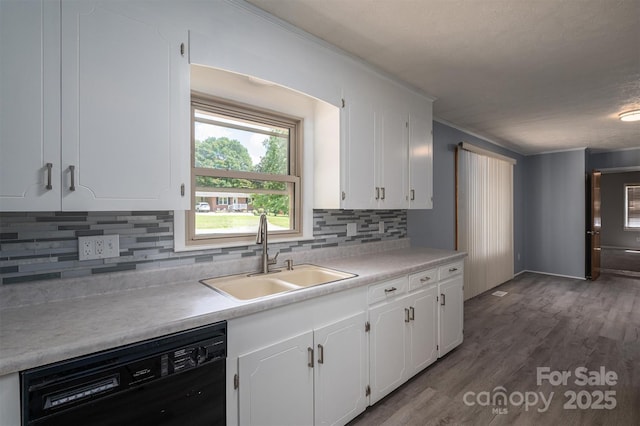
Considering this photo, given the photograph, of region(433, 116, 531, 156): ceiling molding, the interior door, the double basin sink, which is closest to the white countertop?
the double basin sink

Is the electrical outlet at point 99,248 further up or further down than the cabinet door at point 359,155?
further down

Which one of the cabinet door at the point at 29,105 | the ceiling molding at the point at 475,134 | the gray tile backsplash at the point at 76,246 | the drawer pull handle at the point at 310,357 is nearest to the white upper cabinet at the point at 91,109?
the cabinet door at the point at 29,105

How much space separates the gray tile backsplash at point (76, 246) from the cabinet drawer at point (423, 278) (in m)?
1.18

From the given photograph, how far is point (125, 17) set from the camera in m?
1.34

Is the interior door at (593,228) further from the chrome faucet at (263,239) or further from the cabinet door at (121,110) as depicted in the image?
the cabinet door at (121,110)

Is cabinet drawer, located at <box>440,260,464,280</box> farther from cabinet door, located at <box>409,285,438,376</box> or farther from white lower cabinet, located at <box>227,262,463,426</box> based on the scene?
cabinet door, located at <box>409,285,438,376</box>

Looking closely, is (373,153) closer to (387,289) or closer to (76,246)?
(387,289)

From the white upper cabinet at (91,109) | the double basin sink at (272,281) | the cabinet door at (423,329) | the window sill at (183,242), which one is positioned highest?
the white upper cabinet at (91,109)

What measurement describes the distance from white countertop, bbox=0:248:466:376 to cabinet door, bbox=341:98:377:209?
0.79 metres

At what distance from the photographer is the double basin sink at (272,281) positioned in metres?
1.88

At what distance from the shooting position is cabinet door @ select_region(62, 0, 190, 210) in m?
1.21

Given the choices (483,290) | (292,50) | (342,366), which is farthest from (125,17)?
(483,290)

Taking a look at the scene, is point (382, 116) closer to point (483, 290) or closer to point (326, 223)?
point (326, 223)

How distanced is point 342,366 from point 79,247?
1.52m
